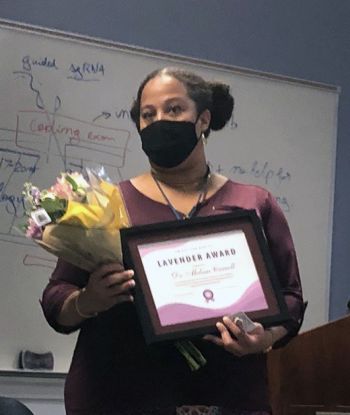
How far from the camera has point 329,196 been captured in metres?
2.78

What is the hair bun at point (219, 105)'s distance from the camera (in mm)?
1420

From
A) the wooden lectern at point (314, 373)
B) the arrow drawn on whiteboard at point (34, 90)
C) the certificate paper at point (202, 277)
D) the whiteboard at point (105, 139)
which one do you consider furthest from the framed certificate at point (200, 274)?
the arrow drawn on whiteboard at point (34, 90)

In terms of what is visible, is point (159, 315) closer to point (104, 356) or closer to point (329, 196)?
point (104, 356)

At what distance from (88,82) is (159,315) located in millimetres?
1372

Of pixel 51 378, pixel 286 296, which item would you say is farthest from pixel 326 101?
pixel 286 296

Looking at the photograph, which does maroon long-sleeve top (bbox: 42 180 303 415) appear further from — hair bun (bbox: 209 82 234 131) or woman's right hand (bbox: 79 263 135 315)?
hair bun (bbox: 209 82 234 131)

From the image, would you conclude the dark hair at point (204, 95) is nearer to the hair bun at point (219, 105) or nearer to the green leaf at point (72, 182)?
the hair bun at point (219, 105)

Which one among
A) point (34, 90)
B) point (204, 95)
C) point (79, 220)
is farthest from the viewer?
point (34, 90)

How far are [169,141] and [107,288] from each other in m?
0.28

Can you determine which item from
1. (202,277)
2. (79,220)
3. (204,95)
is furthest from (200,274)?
(204,95)

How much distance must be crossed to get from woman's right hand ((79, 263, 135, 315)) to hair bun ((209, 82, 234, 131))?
37 centimetres

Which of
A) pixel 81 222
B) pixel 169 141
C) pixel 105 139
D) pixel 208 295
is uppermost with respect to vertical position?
pixel 105 139

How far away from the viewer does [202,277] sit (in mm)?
1251

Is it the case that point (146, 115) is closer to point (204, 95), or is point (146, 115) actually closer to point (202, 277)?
point (204, 95)
